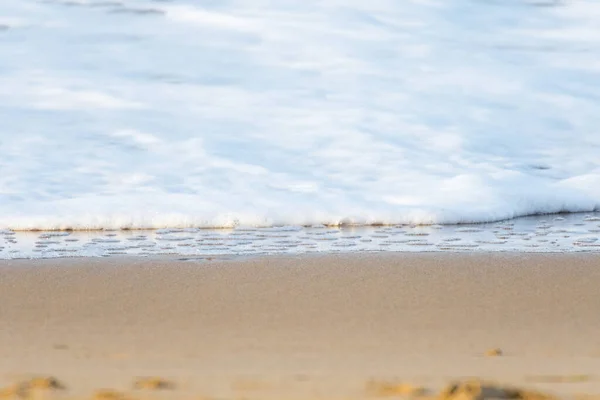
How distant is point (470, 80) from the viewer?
24.4ft

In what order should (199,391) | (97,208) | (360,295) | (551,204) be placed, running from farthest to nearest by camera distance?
(551,204) → (97,208) → (360,295) → (199,391)

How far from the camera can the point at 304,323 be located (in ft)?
9.34

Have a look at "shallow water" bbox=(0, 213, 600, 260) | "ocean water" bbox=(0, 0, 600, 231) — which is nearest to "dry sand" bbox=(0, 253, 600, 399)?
"shallow water" bbox=(0, 213, 600, 260)

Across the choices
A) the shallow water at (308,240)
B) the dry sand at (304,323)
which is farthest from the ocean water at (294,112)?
the dry sand at (304,323)

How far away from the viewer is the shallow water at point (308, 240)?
3.99 meters

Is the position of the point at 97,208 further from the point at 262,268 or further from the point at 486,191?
the point at 486,191

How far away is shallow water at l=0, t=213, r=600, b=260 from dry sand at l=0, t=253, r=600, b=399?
22cm

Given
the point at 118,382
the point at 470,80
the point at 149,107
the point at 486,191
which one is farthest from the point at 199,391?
the point at 470,80

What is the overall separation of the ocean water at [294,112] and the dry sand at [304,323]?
1053 mm

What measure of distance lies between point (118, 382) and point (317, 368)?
1.49 ft

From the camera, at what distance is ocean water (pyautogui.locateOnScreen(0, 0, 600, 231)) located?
4.92 metres

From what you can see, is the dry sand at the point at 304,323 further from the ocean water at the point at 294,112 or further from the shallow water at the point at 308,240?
the ocean water at the point at 294,112

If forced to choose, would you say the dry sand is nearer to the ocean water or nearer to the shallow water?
the shallow water

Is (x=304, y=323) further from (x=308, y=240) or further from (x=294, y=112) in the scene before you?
(x=294, y=112)
